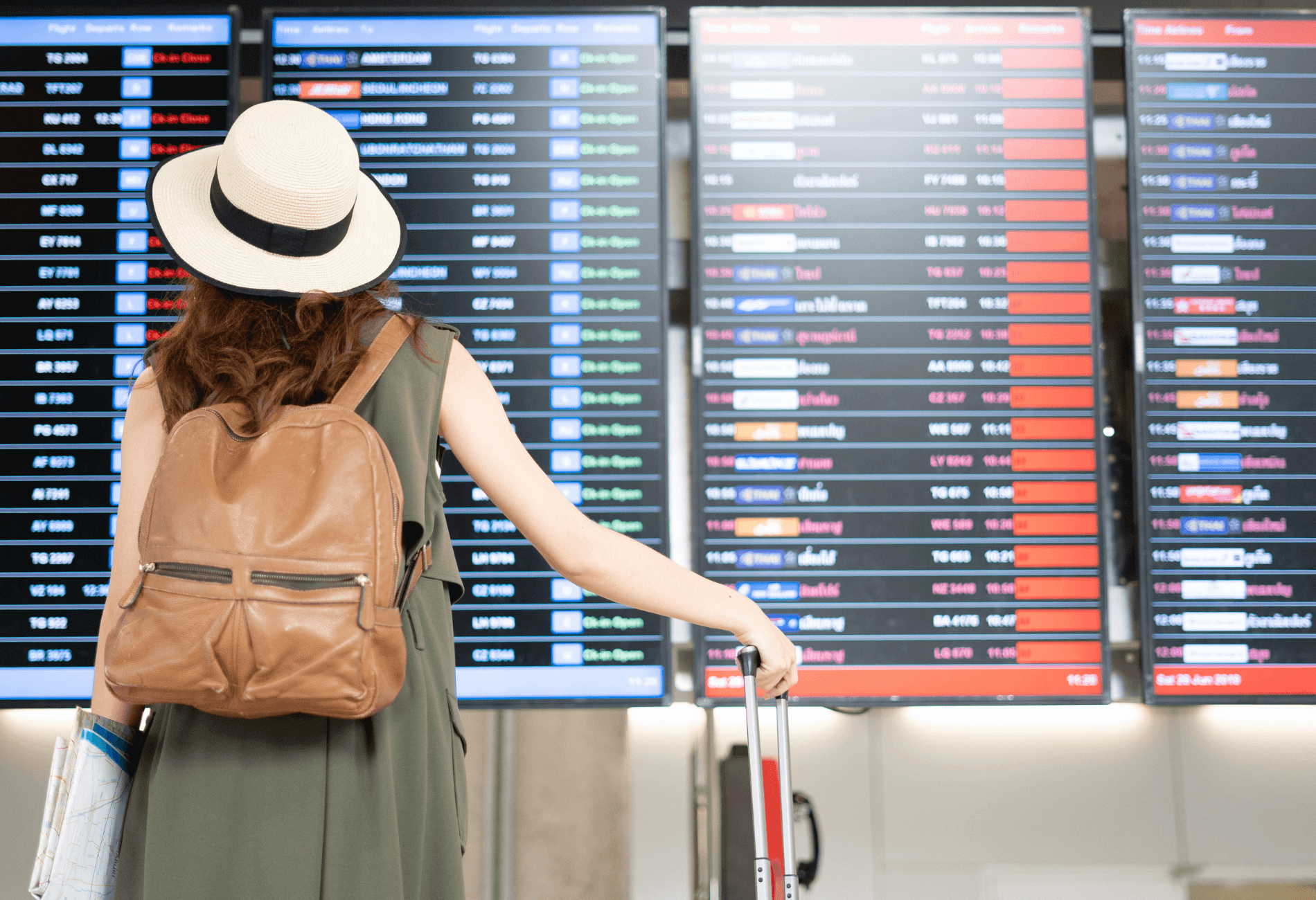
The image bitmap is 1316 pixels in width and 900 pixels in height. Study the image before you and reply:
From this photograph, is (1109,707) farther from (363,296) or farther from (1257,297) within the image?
(363,296)

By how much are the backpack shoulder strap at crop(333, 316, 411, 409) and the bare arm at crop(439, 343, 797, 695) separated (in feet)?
0.29

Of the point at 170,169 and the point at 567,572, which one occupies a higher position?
the point at 170,169

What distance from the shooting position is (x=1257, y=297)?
2.73 meters

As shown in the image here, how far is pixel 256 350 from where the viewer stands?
1305 mm

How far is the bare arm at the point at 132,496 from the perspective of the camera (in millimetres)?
1324

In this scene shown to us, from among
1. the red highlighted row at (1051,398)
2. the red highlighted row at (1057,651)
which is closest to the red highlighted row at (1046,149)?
the red highlighted row at (1051,398)

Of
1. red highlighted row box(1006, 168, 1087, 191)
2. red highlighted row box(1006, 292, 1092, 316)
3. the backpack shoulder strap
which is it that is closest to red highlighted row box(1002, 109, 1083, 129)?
red highlighted row box(1006, 168, 1087, 191)

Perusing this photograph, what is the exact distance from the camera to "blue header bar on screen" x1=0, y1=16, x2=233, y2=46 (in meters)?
2.77

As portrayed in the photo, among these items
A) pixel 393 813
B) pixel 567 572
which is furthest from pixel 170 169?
pixel 393 813

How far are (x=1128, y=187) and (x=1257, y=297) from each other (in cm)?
43

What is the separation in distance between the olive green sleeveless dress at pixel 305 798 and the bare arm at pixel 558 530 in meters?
0.08

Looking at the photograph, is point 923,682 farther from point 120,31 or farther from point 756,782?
point 120,31

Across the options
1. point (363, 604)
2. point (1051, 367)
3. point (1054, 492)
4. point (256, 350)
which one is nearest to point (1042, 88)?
point (1051, 367)

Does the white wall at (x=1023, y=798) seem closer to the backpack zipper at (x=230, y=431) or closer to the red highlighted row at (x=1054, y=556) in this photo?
the red highlighted row at (x=1054, y=556)
